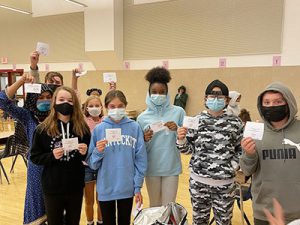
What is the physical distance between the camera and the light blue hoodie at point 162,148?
2.54 m

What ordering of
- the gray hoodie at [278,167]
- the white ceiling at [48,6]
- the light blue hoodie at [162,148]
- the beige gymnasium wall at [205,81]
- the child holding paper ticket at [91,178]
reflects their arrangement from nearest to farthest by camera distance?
the gray hoodie at [278,167], the light blue hoodie at [162,148], the child holding paper ticket at [91,178], the beige gymnasium wall at [205,81], the white ceiling at [48,6]

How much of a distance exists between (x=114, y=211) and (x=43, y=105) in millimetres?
1141

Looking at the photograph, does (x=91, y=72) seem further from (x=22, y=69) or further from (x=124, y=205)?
(x=124, y=205)

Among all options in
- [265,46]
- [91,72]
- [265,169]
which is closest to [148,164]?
[265,169]

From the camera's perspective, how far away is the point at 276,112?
74.8 inches

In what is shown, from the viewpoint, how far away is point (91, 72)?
396 inches

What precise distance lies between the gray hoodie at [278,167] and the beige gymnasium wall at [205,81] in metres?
5.98

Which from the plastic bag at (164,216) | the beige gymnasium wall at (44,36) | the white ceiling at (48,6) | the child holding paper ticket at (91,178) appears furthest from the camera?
the beige gymnasium wall at (44,36)

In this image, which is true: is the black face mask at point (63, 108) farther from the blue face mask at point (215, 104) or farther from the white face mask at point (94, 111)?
the blue face mask at point (215, 104)

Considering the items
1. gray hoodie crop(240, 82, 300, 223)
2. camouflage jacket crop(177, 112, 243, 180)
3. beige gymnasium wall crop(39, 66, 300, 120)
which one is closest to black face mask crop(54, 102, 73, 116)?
camouflage jacket crop(177, 112, 243, 180)

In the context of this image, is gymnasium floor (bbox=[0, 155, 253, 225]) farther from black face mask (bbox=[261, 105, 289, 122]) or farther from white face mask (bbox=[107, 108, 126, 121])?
black face mask (bbox=[261, 105, 289, 122])

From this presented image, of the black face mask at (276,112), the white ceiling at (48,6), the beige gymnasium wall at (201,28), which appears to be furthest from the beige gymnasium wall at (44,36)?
the black face mask at (276,112)

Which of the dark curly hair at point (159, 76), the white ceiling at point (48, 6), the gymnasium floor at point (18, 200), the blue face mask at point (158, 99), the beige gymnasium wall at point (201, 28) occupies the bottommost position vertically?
the gymnasium floor at point (18, 200)

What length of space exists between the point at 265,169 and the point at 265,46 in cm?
630
